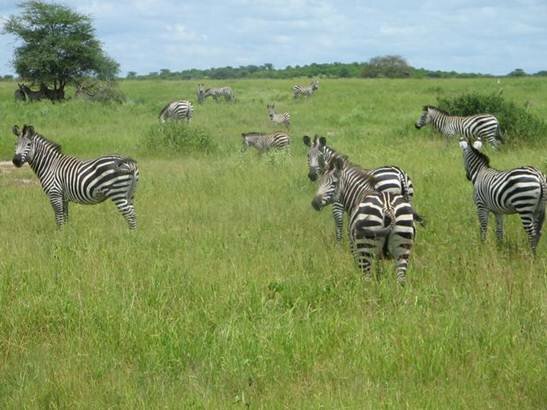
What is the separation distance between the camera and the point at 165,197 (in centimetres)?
1265

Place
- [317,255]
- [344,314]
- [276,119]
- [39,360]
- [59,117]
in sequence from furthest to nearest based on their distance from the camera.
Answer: [59,117] → [276,119] → [317,255] → [344,314] → [39,360]

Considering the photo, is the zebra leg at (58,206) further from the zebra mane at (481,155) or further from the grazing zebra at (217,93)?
the grazing zebra at (217,93)

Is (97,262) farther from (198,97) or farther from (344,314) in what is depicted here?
(198,97)

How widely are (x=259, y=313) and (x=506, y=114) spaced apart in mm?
15129

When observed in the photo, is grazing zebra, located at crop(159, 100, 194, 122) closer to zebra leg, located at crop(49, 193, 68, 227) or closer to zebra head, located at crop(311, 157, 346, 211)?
zebra leg, located at crop(49, 193, 68, 227)

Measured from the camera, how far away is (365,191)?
24.4ft

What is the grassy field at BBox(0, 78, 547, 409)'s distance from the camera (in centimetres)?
460

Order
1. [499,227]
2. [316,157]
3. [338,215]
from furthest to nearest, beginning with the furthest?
[316,157] → [338,215] → [499,227]

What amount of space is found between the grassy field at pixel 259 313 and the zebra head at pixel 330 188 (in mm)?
592

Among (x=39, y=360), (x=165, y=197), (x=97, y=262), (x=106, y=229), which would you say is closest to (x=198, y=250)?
(x=97, y=262)

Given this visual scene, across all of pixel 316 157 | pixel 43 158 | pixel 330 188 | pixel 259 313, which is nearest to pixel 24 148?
pixel 43 158

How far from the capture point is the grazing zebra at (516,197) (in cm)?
795

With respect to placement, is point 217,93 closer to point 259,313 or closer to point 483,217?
point 483,217

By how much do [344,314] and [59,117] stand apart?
2449 cm
